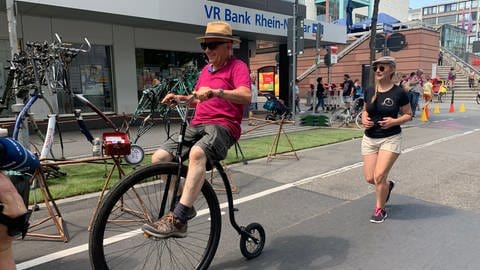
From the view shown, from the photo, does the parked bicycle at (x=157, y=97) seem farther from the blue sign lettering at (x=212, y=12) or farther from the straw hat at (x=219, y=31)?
the straw hat at (x=219, y=31)

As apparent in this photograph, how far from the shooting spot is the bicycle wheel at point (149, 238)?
263 cm

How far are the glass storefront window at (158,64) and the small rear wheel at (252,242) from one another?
10.8 meters

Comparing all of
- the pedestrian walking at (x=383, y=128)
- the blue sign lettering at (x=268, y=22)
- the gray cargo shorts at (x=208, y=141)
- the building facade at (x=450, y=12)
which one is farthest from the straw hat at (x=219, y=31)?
the building facade at (x=450, y=12)

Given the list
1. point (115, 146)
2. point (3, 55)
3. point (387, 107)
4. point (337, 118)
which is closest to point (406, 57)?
point (337, 118)

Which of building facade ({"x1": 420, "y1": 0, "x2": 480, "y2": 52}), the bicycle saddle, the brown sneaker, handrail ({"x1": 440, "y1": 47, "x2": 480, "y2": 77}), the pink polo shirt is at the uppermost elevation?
building facade ({"x1": 420, "y1": 0, "x2": 480, "y2": 52})

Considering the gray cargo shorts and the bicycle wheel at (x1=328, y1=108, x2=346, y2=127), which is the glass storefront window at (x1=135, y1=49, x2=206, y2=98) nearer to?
the bicycle wheel at (x1=328, y1=108, x2=346, y2=127)

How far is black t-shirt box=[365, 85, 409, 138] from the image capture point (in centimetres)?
470

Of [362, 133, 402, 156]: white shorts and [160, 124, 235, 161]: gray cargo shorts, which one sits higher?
[160, 124, 235, 161]: gray cargo shorts

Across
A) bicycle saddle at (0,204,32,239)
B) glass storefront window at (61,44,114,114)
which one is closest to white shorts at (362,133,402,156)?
bicycle saddle at (0,204,32,239)

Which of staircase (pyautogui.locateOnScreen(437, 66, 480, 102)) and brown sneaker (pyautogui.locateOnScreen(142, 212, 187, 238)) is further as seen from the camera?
staircase (pyautogui.locateOnScreen(437, 66, 480, 102))

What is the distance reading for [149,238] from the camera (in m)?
2.89

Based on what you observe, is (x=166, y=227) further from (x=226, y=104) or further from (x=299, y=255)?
(x=299, y=255)

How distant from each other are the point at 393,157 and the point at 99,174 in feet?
15.4

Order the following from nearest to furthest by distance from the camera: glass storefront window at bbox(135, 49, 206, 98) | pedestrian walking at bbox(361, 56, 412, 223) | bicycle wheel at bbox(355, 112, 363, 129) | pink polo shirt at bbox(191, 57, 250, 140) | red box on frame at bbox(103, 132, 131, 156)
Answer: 1. pink polo shirt at bbox(191, 57, 250, 140)
2. red box on frame at bbox(103, 132, 131, 156)
3. pedestrian walking at bbox(361, 56, 412, 223)
4. bicycle wheel at bbox(355, 112, 363, 129)
5. glass storefront window at bbox(135, 49, 206, 98)
